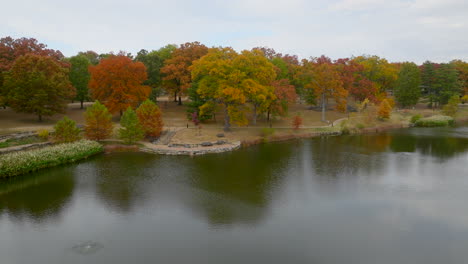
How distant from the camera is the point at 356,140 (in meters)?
45.0

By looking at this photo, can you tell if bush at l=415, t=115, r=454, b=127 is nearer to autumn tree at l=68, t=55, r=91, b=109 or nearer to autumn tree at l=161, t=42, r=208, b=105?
autumn tree at l=161, t=42, r=208, b=105

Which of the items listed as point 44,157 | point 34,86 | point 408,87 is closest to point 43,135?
point 44,157

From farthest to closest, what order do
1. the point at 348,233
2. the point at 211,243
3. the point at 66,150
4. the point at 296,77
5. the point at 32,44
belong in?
the point at 296,77, the point at 32,44, the point at 66,150, the point at 348,233, the point at 211,243

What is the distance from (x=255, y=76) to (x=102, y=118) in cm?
2101

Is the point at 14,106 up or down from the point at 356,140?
up

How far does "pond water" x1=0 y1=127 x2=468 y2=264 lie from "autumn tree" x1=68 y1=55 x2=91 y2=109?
87.6 ft

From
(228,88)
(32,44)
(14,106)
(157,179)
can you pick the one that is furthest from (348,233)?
(32,44)

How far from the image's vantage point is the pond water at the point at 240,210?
1658 cm

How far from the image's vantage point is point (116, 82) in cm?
4803

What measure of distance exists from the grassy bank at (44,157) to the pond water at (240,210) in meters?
1.14

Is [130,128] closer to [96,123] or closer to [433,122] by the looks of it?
[96,123]

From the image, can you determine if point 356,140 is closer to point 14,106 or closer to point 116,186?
point 116,186

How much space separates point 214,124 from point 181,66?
13.2 meters

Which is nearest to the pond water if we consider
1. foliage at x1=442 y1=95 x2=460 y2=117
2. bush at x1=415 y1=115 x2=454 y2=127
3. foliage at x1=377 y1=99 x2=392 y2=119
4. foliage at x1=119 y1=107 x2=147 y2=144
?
foliage at x1=119 y1=107 x2=147 y2=144
